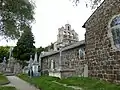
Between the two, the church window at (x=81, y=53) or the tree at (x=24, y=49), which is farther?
the tree at (x=24, y=49)

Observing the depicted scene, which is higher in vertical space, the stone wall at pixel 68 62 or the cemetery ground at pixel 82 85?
the stone wall at pixel 68 62

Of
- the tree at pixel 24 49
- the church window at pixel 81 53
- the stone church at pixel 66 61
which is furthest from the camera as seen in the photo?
the tree at pixel 24 49

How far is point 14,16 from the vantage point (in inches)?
576

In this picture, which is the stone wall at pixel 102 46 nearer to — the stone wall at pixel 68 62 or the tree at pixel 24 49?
the stone wall at pixel 68 62

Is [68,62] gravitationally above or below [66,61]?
below

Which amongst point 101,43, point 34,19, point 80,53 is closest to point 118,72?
point 101,43

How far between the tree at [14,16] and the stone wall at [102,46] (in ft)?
14.9

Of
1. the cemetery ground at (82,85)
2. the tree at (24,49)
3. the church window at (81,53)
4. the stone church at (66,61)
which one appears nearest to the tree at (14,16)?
the cemetery ground at (82,85)

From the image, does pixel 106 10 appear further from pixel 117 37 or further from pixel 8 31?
pixel 8 31

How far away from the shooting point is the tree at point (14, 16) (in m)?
13.9

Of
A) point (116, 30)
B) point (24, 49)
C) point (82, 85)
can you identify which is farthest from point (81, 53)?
point (24, 49)

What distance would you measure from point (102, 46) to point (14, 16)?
20.1 ft

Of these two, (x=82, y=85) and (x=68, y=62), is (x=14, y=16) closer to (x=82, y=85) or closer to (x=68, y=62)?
(x=82, y=85)

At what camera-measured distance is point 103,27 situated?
14.9m
